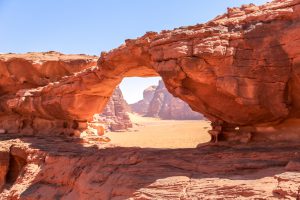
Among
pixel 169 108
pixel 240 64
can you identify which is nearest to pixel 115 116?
pixel 169 108

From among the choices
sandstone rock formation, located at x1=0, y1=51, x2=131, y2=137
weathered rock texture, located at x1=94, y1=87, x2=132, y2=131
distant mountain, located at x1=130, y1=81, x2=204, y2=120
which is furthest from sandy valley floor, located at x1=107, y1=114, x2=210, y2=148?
distant mountain, located at x1=130, y1=81, x2=204, y2=120

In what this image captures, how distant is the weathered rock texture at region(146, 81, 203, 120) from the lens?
66000 mm

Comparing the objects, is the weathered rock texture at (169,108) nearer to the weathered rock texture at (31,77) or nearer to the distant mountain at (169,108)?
the distant mountain at (169,108)

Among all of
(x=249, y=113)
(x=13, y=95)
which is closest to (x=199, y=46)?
(x=249, y=113)

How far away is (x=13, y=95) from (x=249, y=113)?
1282 centimetres

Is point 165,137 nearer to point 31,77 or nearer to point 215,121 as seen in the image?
point 31,77

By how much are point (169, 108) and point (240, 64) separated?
2438 inches

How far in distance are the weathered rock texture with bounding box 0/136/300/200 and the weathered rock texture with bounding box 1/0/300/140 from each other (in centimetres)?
95

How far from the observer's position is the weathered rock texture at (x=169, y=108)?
2598 inches

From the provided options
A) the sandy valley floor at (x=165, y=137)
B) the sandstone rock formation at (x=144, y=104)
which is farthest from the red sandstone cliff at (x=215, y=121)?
the sandstone rock formation at (x=144, y=104)

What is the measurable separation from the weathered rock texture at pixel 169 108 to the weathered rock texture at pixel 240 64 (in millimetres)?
54607

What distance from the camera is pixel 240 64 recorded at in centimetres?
755

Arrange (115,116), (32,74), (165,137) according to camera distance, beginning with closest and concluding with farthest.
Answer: (32,74)
(165,137)
(115,116)

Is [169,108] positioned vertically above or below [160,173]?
above
